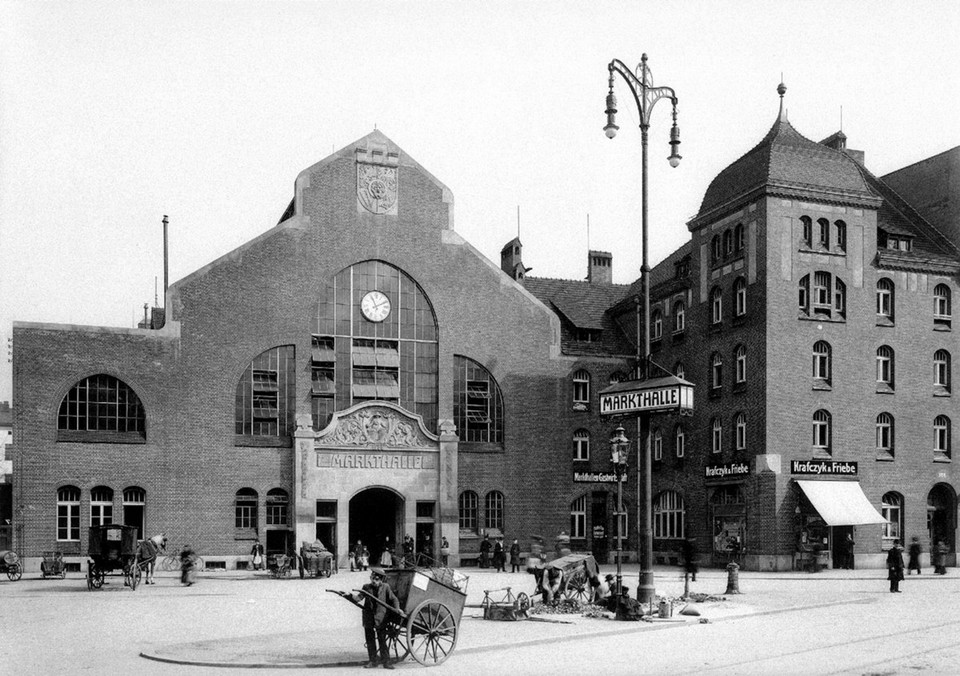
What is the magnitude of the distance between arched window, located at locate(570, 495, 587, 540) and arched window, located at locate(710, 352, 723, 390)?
778cm

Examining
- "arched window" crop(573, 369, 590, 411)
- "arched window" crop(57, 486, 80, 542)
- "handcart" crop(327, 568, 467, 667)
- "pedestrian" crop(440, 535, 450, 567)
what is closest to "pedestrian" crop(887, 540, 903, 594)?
"handcart" crop(327, 568, 467, 667)

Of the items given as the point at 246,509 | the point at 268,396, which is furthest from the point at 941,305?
the point at 246,509

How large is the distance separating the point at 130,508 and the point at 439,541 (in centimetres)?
1224

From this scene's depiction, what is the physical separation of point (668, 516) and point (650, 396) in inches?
1104

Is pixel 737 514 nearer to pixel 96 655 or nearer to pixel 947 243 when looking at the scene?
pixel 947 243

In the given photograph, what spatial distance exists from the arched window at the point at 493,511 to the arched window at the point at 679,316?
10963mm

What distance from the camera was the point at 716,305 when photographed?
158 ft

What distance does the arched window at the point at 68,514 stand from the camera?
42.2m

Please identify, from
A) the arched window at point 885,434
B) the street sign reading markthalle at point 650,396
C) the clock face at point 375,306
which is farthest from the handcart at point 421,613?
the arched window at point 885,434

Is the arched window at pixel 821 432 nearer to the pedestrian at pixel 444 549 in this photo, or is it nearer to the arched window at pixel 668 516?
the arched window at pixel 668 516

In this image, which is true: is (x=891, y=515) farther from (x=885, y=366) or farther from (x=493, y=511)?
(x=493, y=511)

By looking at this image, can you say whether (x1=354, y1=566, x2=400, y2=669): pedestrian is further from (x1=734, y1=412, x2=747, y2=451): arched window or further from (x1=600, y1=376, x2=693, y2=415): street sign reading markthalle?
(x1=734, y1=412, x2=747, y2=451): arched window

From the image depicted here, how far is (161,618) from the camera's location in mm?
24031

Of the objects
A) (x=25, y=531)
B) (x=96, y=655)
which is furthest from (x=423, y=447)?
(x=96, y=655)
